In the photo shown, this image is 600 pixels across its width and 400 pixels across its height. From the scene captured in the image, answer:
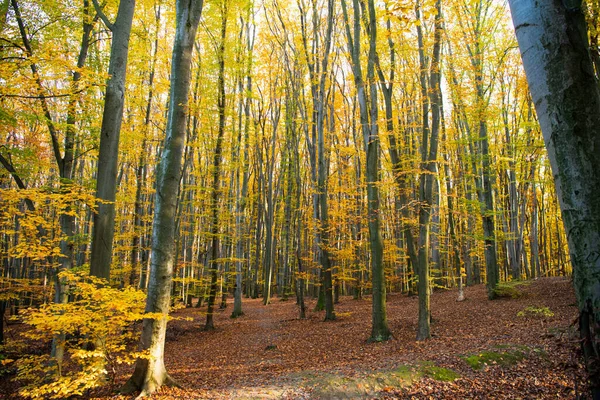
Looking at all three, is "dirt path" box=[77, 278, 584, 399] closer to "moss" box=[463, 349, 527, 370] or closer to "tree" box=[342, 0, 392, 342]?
"moss" box=[463, 349, 527, 370]

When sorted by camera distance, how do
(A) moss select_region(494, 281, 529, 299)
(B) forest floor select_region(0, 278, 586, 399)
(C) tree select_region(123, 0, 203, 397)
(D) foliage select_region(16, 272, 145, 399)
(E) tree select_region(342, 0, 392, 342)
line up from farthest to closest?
1. (A) moss select_region(494, 281, 529, 299)
2. (E) tree select_region(342, 0, 392, 342)
3. (C) tree select_region(123, 0, 203, 397)
4. (B) forest floor select_region(0, 278, 586, 399)
5. (D) foliage select_region(16, 272, 145, 399)

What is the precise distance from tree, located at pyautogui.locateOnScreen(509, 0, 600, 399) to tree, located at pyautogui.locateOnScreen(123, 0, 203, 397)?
17.6ft

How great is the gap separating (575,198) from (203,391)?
5.95m

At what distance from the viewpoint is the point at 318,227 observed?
1335cm

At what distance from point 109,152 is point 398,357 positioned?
23.3 ft

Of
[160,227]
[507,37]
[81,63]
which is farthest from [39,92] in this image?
[507,37]

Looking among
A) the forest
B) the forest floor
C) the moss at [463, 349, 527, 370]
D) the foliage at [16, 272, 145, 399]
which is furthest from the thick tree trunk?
the moss at [463, 349, 527, 370]

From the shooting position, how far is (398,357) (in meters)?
6.86

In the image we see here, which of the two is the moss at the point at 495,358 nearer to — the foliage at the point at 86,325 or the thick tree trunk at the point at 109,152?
the foliage at the point at 86,325

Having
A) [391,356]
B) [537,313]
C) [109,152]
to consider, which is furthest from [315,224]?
[109,152]

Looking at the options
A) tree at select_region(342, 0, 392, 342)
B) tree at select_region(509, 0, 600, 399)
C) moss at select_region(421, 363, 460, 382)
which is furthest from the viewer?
tree at select_region(342, 0, 392, 342)

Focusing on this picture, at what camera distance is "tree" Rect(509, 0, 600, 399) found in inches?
65.4

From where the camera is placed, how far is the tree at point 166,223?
5.40 meters

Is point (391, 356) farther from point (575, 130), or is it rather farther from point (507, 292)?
point (507, 292)
